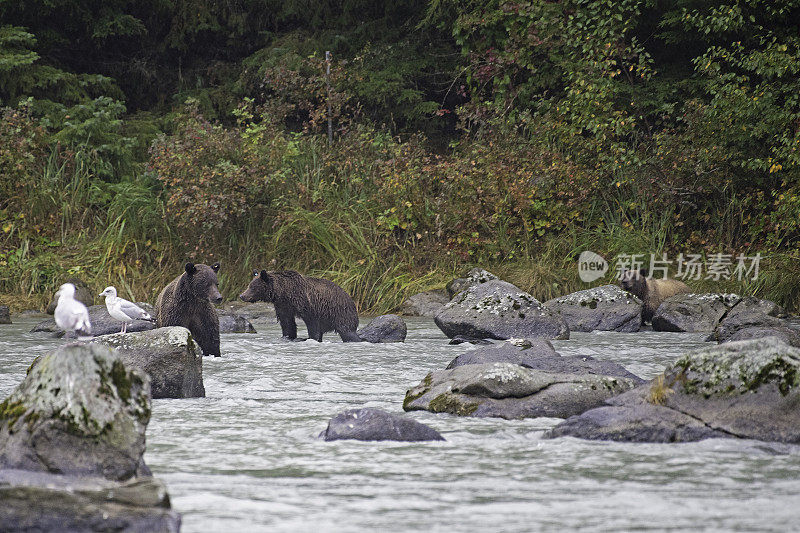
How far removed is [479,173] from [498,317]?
5106 millimetres

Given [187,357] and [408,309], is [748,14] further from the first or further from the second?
[187,357]

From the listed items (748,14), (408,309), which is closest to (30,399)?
(408,309)

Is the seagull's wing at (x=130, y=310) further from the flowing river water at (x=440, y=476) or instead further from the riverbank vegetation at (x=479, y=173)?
the riverbank vegetation at (x=479, y=173)

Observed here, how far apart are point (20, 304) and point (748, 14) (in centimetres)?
1230

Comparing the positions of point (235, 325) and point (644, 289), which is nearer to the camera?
point (235, 325)

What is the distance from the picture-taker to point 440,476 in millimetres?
5047

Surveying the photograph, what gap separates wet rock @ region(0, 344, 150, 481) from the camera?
4.61 m

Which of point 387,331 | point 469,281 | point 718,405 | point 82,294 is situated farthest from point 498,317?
point 82,294

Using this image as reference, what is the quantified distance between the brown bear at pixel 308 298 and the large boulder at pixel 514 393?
436 centimetres

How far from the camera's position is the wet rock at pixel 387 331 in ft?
37.8

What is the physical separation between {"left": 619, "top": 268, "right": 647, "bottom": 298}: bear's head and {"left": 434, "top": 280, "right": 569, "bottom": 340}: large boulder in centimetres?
209

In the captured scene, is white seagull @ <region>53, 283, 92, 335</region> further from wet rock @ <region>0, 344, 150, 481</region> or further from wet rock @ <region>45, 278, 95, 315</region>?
wet rock @ <region>45, 278, 95, 315</region>

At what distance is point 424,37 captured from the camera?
21.8 m

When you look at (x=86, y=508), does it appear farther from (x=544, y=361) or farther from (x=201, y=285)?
(x=201, y=285)
